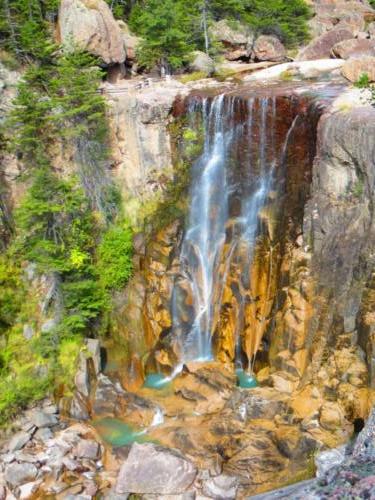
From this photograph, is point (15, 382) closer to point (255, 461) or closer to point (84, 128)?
point (255, 461)

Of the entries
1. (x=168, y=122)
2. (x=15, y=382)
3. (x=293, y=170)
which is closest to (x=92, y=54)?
(x=168, y=122)

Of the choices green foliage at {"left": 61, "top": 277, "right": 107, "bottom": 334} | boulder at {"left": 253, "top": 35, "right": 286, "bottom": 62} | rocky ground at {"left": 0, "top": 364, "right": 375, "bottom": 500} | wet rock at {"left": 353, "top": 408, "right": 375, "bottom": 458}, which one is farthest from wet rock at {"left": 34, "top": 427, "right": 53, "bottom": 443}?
boulder at {"left": 253, "top": 35, "right": 286, "bottom": 62}

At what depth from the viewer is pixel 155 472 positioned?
1484 cm

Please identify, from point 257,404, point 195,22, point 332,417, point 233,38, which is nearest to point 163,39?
A: point 195,22

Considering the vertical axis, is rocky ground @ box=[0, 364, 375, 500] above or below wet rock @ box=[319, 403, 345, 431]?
below

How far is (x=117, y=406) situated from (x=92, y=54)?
19.2m

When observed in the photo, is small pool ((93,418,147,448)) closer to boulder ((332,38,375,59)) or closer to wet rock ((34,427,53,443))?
wet rock ((34,427,53,443))

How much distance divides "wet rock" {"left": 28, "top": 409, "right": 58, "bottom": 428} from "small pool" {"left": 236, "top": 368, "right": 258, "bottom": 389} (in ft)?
23.1

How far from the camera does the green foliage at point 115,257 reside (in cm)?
2130

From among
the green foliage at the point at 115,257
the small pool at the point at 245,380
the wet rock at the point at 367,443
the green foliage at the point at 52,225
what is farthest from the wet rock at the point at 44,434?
the wet rock at the point at 367,443

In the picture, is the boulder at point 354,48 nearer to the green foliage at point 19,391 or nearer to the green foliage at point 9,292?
the green foliage at point 9,292

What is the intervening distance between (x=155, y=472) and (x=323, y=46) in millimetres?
28136

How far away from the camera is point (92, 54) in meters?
27.2

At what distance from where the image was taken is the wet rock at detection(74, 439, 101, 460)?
16.0 m
